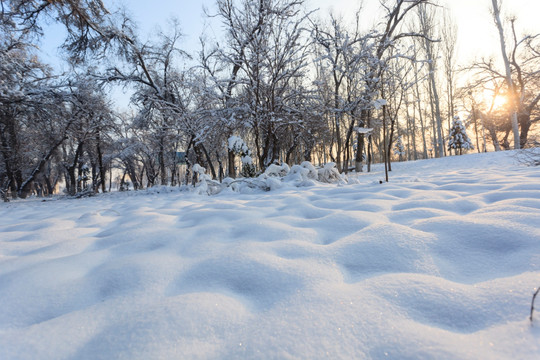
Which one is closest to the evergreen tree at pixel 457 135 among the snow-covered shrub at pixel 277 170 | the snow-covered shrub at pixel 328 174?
the snow-covered shrub at pixel 328 174

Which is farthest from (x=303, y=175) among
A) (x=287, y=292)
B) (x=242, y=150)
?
(x=242, y=150)

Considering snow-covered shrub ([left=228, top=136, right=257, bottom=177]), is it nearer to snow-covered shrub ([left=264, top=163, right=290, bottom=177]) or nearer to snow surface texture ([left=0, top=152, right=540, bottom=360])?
snow-covered shrub ([left=264, top=163, right=290, bottom=177])

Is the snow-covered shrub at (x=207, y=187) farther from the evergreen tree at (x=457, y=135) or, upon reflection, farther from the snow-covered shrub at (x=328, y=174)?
the evergreen tree at (x=457, y=135)

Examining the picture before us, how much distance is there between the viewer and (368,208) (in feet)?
6.58

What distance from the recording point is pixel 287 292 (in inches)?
33.6

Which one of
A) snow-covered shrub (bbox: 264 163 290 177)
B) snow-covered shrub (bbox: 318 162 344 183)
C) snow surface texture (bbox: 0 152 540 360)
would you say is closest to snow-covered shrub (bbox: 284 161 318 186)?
snow-covered shrub (bbox: 318 162 344 183)

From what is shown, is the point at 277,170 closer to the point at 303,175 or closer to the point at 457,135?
the point at 303,175

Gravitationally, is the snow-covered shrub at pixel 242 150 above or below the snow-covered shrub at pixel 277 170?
above

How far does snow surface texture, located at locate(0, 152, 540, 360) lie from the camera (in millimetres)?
604

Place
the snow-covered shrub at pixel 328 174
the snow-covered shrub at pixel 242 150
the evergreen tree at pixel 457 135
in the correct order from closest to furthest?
the snow-covered shrub at pixel 328 174 < the snow-covered shrub at pixel 242 150 < the evergreen tree at pixel 457 135

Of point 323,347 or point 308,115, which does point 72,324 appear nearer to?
point 323,347

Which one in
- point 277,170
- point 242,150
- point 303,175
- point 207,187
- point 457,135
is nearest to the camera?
point 303,175

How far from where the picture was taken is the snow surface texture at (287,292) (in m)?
0.60

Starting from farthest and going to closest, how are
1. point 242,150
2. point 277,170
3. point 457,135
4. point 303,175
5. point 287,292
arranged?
point 457,135, point 242,150, point 277,170, point 303,175, point 287,292
